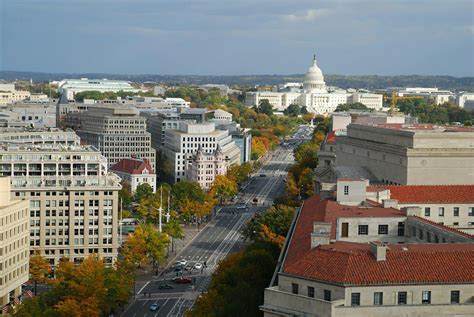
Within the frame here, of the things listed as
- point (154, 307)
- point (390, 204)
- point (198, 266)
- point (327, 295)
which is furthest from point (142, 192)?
point (327, 295)

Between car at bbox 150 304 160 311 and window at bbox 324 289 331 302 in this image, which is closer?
window at bbox 324 289 331 302

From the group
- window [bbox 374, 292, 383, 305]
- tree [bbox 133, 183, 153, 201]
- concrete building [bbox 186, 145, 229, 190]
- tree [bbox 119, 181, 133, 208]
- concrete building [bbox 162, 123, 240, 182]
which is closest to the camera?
window [bbox 374, 292, 383, 305]

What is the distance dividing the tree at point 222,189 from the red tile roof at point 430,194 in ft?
204

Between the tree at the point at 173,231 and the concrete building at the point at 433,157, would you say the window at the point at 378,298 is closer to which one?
the concrete building at the point at 433,157

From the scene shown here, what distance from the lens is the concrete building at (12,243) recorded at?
77125mm

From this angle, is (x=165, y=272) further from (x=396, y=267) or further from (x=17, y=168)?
(x=396, y=267)

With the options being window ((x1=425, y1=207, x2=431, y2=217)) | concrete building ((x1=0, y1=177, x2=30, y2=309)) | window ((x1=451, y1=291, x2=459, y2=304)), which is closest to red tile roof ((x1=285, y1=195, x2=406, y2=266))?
window ((x1=425, y1=207, x2=431, y2=217))

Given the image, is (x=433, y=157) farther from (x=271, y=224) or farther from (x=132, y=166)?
(x=132, y=166)

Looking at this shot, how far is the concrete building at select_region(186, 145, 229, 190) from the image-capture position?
153 meters

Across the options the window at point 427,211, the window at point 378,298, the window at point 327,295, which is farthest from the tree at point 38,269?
the window at point 378,298

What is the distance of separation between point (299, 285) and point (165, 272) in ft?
151

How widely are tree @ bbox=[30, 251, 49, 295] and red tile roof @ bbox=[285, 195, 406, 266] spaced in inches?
847

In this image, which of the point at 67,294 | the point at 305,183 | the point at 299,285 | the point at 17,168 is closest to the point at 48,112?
the point at 305,183

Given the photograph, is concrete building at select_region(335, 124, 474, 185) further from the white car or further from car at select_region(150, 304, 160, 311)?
car at select_region(150, 304, 160, 311)
